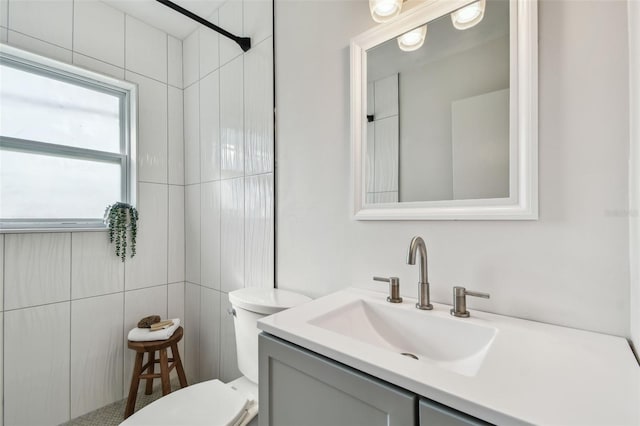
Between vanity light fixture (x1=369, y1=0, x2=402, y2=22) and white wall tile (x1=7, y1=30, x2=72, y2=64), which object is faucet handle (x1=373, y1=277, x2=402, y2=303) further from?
white wall tile (x1=7, y1=30, x2=72, y2=64)

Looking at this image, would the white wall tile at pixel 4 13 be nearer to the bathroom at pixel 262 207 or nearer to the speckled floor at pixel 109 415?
the bathroom at pixel 262 207

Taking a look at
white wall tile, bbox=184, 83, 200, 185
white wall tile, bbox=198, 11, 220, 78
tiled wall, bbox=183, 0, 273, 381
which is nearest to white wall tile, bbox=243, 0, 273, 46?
tiled wall, bbox=183, 0, 273, 381

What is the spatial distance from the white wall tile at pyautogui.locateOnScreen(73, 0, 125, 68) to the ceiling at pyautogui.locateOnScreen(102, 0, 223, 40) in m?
0.06

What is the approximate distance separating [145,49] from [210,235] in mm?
1250

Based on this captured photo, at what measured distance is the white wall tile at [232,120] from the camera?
5.17ft

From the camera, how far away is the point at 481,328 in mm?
708

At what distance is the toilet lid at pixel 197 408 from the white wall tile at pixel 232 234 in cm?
53

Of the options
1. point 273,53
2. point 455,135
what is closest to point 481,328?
Answer: point 455,135

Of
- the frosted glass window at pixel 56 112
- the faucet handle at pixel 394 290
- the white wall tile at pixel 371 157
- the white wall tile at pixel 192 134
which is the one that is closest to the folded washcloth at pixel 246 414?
the faucet handle at pixel 394 290

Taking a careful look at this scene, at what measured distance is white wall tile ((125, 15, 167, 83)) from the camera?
1747 millimetres

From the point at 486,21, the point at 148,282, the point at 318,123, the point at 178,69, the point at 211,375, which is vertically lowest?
the point at 211,375

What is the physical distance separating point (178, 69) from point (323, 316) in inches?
78.6

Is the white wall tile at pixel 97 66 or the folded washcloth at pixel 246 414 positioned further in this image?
the white wall tile at pixel 97 66

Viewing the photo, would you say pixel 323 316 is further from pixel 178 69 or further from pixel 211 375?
pixel 178 69
